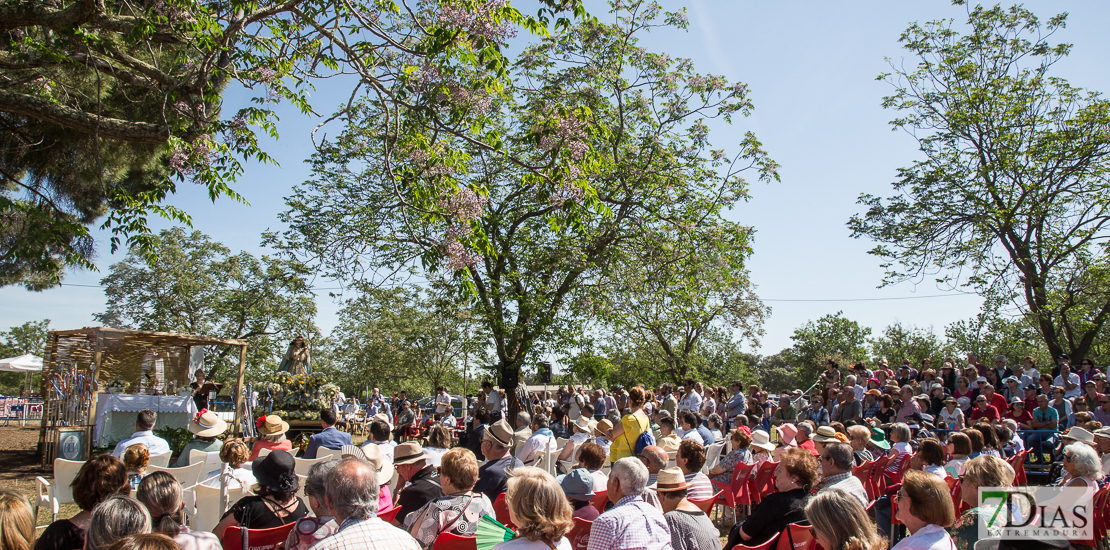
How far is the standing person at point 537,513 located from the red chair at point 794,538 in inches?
55.5

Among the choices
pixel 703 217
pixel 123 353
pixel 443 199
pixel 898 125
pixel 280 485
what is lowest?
pixel 280 485

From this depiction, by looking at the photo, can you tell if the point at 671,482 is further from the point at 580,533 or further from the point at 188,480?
the point at 188,480

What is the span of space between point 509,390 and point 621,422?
7.89 m

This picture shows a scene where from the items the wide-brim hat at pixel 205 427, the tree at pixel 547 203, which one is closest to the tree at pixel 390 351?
the tree at pixel 547 203

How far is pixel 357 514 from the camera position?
2.60 metres

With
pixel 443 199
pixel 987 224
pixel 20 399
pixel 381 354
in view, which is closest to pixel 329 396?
pixel 443 199

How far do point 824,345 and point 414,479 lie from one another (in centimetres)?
5298

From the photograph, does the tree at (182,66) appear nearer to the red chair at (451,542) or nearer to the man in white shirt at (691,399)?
the red chair at (451,542)

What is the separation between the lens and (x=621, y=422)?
6477 mm

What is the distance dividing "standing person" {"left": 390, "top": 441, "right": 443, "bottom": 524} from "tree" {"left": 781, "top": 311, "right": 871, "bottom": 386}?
49300 millimetres

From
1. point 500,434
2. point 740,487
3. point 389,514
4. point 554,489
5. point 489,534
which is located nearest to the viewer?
point 554,489

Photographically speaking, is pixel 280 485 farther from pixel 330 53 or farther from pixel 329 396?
pixel 329 396

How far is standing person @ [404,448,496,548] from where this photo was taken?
351 cm

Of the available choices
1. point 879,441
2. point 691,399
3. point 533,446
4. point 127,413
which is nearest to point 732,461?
point 879,441
